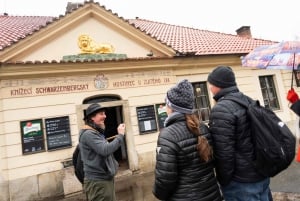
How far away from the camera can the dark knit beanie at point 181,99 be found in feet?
8.02

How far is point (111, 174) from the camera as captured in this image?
359cm

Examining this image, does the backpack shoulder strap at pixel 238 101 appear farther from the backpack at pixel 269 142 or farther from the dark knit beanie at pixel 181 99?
the dark knit beanie at pixel 181 99

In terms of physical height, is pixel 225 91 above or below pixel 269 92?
below

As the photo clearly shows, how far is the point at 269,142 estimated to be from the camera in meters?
2.37

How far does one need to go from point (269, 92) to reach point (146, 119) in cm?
645

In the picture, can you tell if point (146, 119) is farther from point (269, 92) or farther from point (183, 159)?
point (183, 159)

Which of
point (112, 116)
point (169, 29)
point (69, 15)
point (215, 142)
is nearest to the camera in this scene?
point (215, 142)

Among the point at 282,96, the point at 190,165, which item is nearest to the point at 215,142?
the point at 190,165

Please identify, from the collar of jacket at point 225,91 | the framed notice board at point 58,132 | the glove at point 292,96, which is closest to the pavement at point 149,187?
the framed notice board at point 58,132

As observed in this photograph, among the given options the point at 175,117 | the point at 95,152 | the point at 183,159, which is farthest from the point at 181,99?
the point at 95,152

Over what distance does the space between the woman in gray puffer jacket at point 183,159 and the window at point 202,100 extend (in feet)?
28.3

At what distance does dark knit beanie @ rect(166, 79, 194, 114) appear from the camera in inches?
96.2

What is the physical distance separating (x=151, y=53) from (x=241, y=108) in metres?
7.92

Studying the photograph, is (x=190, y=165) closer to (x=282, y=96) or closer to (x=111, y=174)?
(x=111, y=174)
